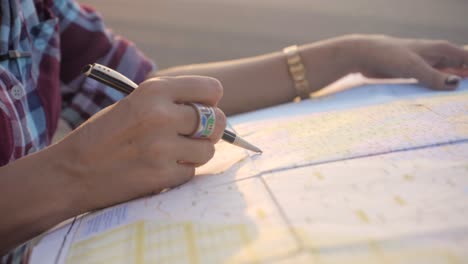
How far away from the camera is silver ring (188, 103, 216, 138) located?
0.48m

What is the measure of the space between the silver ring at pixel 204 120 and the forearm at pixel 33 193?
135mm

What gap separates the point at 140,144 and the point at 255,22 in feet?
4.90

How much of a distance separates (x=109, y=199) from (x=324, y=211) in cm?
23

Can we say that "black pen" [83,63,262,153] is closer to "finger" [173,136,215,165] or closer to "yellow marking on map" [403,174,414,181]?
"finger" [173,136,215,165]

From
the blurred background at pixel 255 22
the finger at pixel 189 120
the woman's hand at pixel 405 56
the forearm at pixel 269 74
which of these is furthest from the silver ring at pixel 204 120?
the blurred background at pixel 255 22

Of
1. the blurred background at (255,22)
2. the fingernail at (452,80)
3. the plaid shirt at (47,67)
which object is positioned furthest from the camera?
the blurred background at (255,22)

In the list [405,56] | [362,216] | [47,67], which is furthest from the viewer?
[405,56]

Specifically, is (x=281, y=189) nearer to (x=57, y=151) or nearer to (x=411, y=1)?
A: (x=57, y=151)

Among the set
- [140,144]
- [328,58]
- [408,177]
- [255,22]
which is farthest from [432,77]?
[255,22]

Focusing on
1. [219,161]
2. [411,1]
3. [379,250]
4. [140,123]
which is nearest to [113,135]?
[140,123]

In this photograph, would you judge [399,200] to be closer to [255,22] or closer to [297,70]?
[297,70]

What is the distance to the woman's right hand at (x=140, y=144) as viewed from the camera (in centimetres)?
46

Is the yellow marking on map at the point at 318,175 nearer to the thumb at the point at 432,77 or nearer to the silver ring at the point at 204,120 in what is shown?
the silver ring at the point at 204,120

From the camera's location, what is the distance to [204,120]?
0.49m
